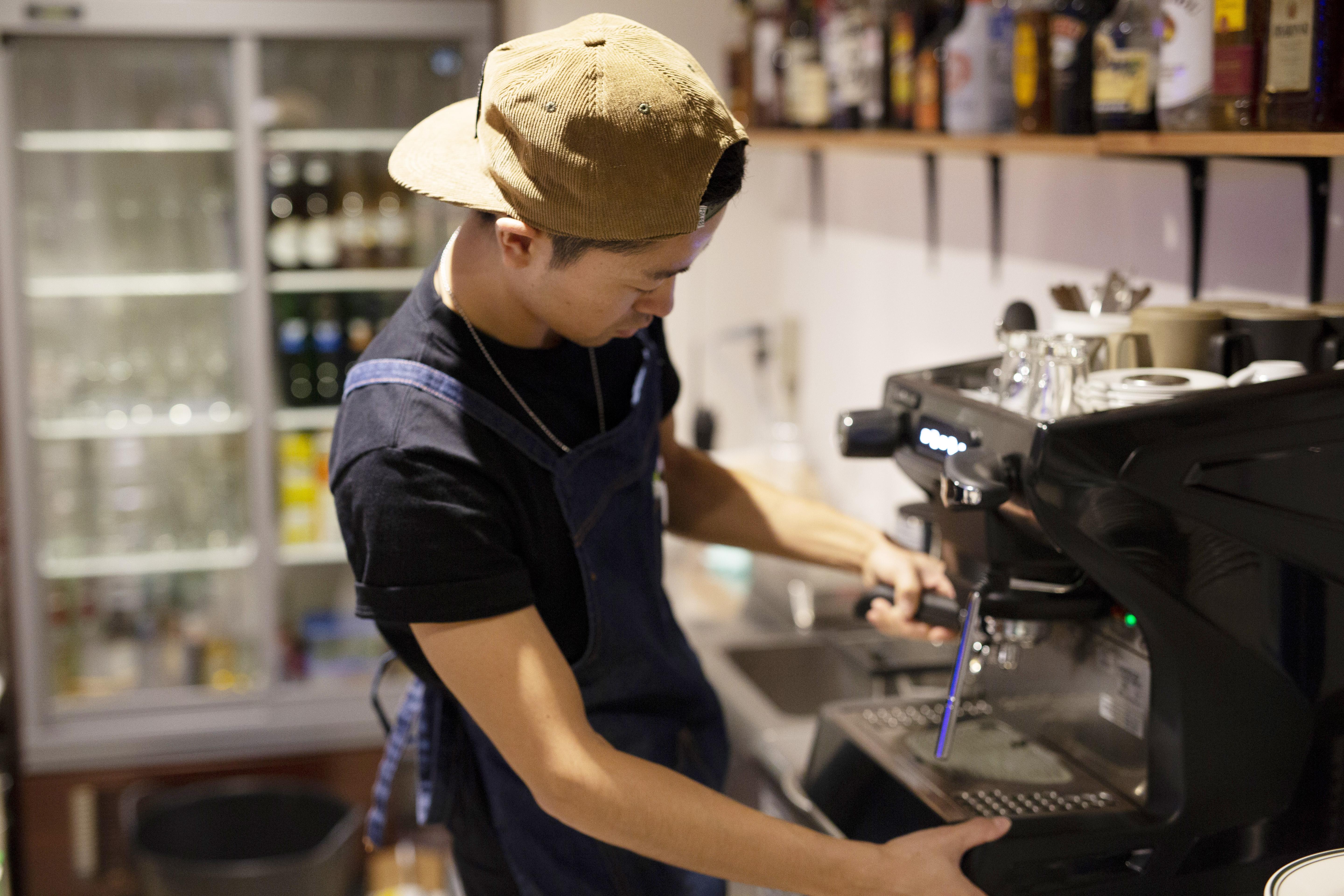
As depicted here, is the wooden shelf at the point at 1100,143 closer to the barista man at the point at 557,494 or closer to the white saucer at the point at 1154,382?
the white saucer at the point at 1154,382

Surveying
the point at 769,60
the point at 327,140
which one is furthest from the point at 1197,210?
the point at 327,140

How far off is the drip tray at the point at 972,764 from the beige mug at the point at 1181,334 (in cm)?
40

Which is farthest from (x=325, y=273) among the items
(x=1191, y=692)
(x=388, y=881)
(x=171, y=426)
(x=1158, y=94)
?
(x=1191, y=692)

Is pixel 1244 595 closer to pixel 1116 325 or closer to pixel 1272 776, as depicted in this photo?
pixel 1272 776

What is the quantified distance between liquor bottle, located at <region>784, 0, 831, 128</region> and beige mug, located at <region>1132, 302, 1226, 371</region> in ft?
4.45

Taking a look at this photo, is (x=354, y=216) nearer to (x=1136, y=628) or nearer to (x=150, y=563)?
(x=150, y=563)

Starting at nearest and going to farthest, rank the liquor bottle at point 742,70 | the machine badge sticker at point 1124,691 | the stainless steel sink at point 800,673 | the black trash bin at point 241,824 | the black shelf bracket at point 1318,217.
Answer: the machine badge sticker at point 1124,691 < the black shelf bracket at point 1318,217 < the stainless steel sink at point 800,673 < the liquor bottle at point 742,70 < the black trash bin at point 241,824

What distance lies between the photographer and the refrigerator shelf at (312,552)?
3459 millimetres

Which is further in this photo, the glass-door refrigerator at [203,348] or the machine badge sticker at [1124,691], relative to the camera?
the glass-door refrigerator at [203,348]

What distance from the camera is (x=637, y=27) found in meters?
1.03

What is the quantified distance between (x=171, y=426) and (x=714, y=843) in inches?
105

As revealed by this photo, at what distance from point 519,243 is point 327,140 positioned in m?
2.42

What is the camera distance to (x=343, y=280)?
334cm

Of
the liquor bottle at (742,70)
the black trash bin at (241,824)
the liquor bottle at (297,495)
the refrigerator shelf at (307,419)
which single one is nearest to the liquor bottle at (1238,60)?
the liquor bottle at (742,70)
